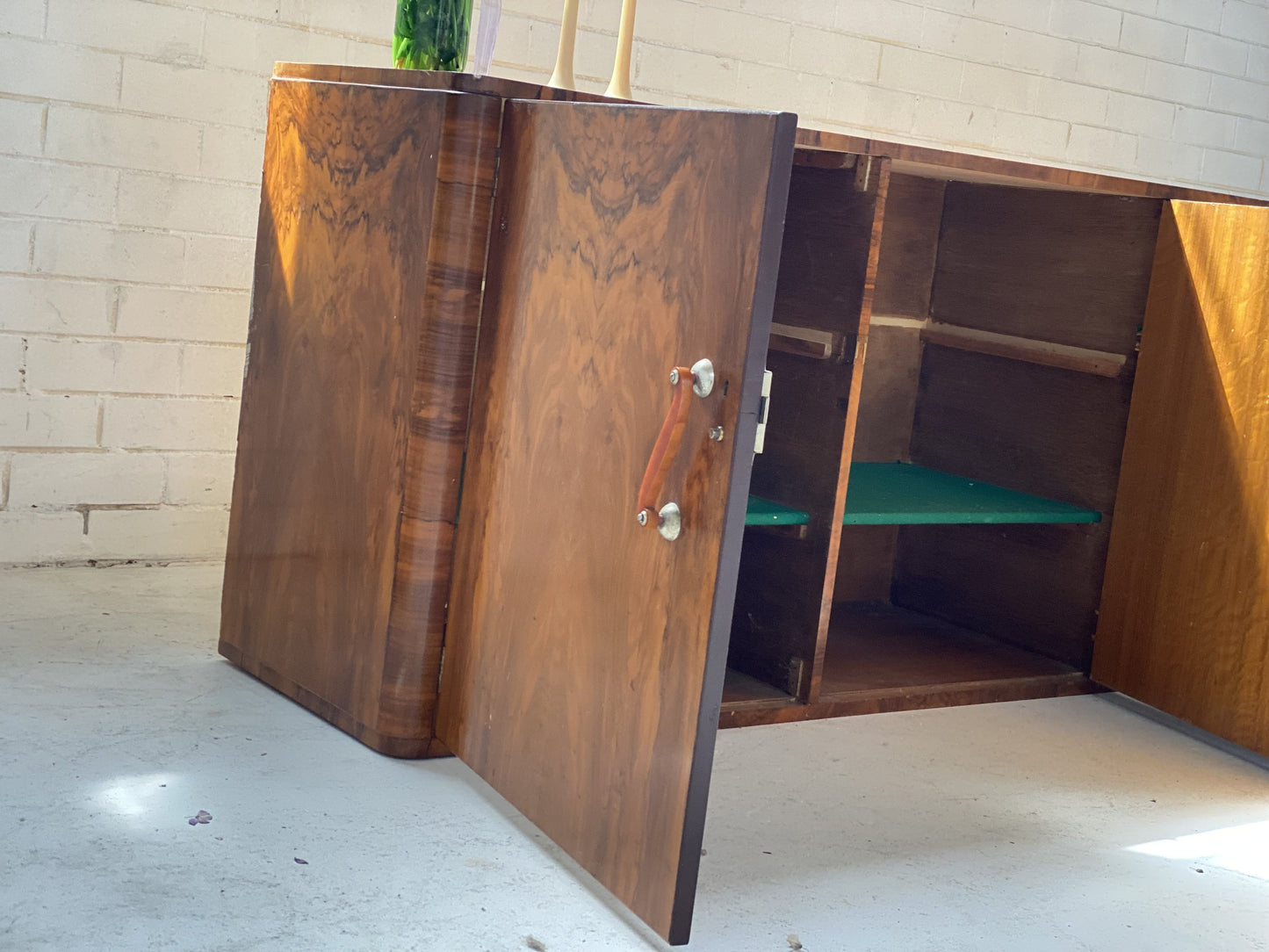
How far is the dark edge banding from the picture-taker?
160cm

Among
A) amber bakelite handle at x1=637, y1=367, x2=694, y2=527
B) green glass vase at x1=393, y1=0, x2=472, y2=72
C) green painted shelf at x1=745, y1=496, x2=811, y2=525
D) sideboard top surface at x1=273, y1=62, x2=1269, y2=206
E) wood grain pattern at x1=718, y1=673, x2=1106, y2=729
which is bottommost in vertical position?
wood grain pattern at x1=718, y1=673, x2=1106, y2=729

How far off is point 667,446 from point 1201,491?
1490 millimetres

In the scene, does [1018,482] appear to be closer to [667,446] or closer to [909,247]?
[909,247]

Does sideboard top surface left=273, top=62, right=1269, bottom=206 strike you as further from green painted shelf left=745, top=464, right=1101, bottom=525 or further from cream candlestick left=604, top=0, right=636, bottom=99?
green painted shelf left=745, top=464, right=1101, bottom=525

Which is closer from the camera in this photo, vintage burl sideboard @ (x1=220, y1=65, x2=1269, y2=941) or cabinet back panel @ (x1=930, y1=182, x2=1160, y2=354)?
vintage burl sideboard @ (x1=220, y1=65, x2=1269, y2=941)

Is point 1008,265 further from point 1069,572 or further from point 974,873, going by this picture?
point 974,873

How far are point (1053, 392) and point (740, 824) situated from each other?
4.60ft

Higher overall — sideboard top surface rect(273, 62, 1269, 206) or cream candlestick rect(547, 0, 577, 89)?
cream candlestick rect(547, 0, 577, 89)

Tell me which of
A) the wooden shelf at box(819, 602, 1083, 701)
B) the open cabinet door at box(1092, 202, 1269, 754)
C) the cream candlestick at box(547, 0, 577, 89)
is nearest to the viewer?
the cream candlestick at box(547, 0, 577, 89)

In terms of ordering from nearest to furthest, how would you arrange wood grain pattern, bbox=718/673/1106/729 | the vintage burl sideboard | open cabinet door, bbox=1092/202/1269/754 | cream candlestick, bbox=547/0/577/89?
1. the vintage burl sideboard
2. cream candlestick, bbox=547/0/577/89
3. wood grain pattern, bbox=718/673/1106/729
4. open cabinet door, bbox=1092/202/1269/754

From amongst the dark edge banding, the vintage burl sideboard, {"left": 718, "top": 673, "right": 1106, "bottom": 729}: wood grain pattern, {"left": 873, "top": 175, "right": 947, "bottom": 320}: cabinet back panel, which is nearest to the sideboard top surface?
the vintage burl sideboard

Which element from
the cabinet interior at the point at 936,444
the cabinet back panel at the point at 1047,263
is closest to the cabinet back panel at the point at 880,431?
the cabinet interior at the point at 936,444

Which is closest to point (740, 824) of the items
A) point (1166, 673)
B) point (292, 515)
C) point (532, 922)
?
point (532, 922)

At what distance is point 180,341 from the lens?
3174 millimetres
